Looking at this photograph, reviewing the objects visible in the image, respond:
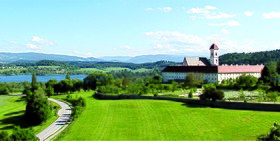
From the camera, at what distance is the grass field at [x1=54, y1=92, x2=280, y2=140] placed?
32906 mm

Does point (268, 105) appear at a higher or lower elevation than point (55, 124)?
higher

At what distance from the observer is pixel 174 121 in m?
40.2

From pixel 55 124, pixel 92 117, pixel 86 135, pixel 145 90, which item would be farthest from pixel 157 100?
pixel 86 135

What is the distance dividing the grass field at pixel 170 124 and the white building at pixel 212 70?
46.4m

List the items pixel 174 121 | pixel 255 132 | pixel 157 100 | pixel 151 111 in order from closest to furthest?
pixel 255 132
pixel 174 121
pixel 151 111
pixel 157 100

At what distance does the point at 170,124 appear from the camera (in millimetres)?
38500

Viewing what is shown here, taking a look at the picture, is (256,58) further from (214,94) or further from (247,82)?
(214,94)

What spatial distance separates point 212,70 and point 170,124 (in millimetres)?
60332

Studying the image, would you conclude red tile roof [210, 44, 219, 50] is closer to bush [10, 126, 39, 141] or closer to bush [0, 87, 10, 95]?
bush [0, 87, 10, 95]

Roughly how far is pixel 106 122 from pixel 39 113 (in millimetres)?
13138

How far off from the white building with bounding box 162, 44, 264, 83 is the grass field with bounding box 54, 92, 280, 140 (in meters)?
46.4

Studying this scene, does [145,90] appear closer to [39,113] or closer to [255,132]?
[39,113]

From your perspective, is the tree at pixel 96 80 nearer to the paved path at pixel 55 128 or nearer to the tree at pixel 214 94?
the paved path at pixel 55 128

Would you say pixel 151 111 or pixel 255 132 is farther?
pixel 151 111
